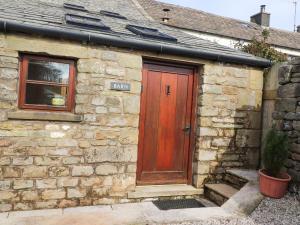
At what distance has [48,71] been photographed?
463cm

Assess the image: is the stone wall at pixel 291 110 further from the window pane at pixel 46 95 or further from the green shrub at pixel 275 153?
the window pane at pixel 46 95

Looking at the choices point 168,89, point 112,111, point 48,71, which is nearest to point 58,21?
point 48,71

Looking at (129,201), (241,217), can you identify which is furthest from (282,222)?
(129,201)

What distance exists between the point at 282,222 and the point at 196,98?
264 centimetres

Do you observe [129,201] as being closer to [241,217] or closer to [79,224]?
[79,224]

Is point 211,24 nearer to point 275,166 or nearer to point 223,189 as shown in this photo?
point 223,189

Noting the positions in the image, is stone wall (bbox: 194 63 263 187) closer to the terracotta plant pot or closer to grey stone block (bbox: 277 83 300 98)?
grey stone block (bbox: 277 83 300 98)

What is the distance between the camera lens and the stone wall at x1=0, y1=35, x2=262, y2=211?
14.3 ft

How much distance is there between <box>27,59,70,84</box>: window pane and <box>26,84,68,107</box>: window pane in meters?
0.13

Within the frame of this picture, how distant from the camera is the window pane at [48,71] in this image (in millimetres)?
4537

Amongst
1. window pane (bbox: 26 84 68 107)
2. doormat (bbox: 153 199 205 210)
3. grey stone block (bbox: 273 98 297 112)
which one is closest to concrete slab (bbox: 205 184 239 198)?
doormat (bbox: 153 199 205 210)

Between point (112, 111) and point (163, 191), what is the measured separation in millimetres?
1758

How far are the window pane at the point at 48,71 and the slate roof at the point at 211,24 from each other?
8.52 m

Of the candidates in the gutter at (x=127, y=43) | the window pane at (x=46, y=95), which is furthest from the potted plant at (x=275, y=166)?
the window pane at (x=46, y=95)
